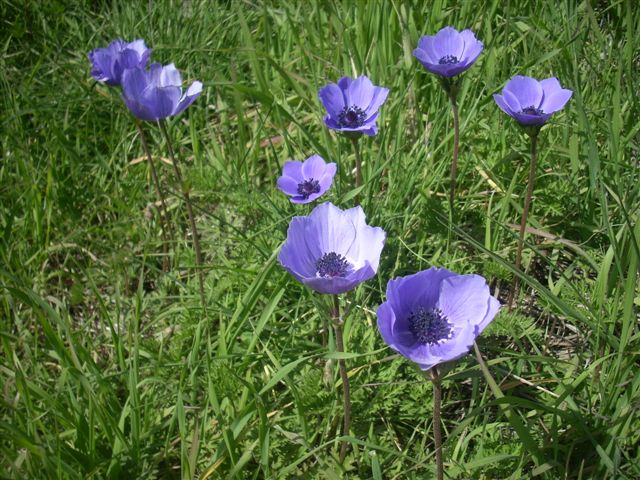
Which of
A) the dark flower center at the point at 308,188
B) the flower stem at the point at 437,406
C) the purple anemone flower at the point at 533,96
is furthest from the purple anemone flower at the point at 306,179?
the flower stem at the point at 437,406

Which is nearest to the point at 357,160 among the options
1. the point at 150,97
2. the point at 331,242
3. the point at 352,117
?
the point at 352,117

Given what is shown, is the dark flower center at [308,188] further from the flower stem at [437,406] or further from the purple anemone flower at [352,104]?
the flower stem at [437,406]

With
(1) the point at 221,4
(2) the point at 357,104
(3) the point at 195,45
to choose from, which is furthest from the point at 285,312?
(1) the point at 221,4

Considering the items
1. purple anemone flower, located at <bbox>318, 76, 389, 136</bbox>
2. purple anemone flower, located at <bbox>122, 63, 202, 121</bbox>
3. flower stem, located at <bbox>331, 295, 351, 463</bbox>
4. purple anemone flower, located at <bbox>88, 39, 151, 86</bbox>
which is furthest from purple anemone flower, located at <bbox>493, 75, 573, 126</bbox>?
purple anemone flower, located at <bbox>88, 39, 151, 86</bbox>

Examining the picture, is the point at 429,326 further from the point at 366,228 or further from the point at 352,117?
the point at 352,117

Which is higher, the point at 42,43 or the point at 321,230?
the point at 321,230

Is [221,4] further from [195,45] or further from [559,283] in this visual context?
[559,283]
